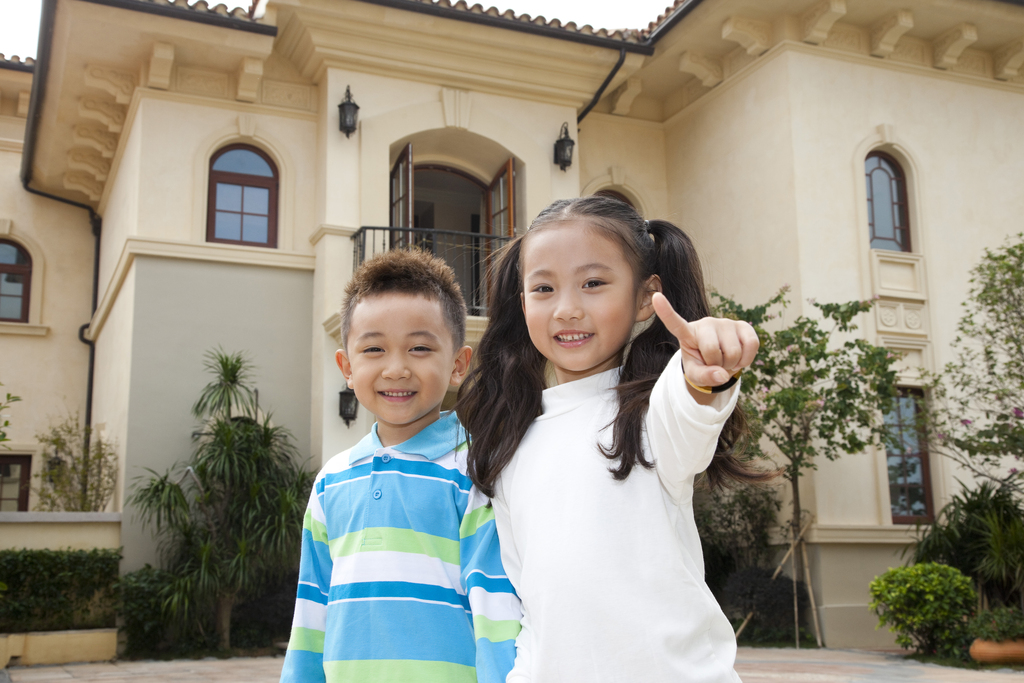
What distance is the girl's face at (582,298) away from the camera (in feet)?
5.39

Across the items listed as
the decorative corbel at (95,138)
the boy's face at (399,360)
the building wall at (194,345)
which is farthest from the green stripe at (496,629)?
the decorative corbel at (95,138)

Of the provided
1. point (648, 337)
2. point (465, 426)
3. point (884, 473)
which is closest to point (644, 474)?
point (648, 337)

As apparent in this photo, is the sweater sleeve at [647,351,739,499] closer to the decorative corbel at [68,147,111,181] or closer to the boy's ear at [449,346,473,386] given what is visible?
the boy's ear at [449,346,473,386]

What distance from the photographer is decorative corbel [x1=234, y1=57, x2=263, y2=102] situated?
31.5ft

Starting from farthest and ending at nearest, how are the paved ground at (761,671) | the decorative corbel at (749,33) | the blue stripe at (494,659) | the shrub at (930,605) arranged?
1. the decorative corbel at (749,33)
2. the shrub at (930,605)
3. the paved ground at (761,671)
4. the blue stripe at (494,659)

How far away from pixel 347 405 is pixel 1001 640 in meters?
6.17

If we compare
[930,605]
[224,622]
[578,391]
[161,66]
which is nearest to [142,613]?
[224,622]

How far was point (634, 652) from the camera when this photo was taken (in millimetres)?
1408

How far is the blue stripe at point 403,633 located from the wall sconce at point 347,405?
7255mm

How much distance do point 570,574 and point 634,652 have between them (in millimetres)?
161

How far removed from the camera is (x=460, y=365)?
2182 mm

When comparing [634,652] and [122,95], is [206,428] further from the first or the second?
[634,652]

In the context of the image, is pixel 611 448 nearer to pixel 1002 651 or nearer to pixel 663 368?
pixel 663 368

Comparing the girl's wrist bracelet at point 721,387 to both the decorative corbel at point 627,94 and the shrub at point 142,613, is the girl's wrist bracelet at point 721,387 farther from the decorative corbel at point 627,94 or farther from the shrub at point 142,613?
the decorative corbel at point 627,94
